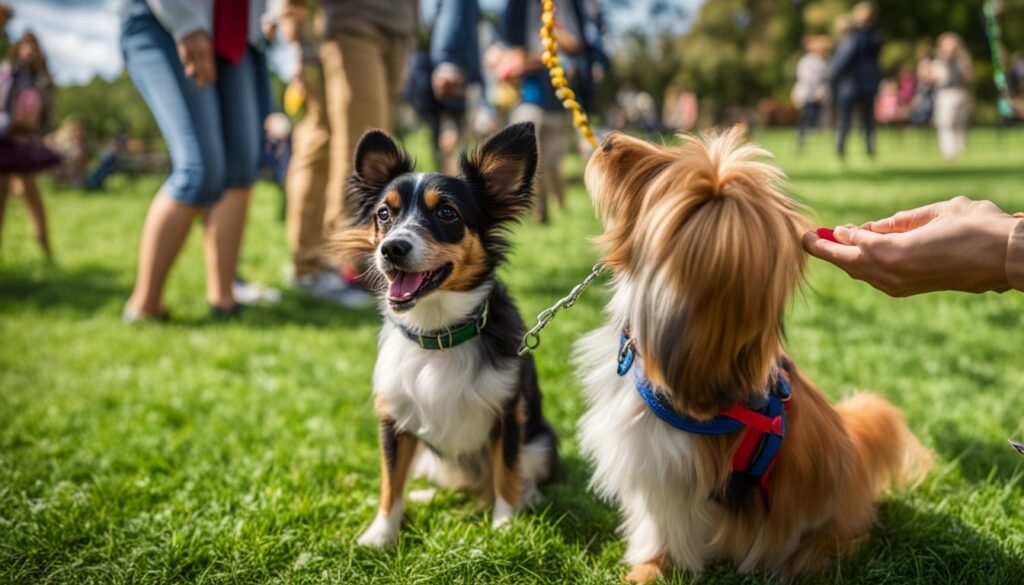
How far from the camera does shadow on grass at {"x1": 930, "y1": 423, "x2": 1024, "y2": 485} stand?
284 cm

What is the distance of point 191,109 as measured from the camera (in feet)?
13.6

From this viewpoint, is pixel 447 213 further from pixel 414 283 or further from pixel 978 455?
pixel 978 455

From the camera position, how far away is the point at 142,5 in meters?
4.08

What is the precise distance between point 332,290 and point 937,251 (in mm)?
4697

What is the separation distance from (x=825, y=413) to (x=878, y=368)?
7.10ft

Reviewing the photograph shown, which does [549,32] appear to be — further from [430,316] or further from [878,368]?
[878,368]

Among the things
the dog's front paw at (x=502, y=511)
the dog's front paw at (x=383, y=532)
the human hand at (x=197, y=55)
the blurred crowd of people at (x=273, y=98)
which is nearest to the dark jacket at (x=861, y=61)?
the blurred crowd of people at (x=273, y=98)

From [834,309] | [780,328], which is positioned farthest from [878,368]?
[780,328]

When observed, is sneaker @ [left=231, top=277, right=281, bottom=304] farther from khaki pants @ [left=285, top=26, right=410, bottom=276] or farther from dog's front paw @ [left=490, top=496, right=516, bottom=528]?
dog's front paw @ [left=490, top=496, right=516, bottom=528]

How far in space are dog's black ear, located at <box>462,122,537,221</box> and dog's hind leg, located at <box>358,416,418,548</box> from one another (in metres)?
0.91

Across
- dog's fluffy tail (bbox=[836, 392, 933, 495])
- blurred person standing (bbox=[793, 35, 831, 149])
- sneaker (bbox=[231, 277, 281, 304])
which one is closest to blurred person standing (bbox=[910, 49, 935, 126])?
blurred person standing (bbox=[793, 35, 831, 149])

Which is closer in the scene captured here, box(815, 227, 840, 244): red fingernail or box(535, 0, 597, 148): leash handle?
box(815, 227, 840, 244): red fingernail

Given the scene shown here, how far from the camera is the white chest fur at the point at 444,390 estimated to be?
2.41m

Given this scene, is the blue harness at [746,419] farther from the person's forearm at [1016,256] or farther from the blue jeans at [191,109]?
the blue jeans at [191,109]
